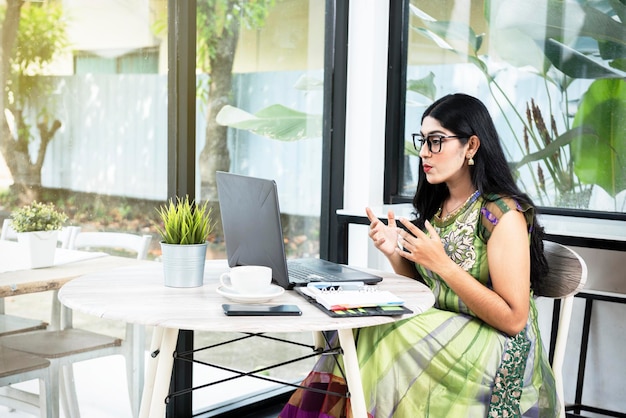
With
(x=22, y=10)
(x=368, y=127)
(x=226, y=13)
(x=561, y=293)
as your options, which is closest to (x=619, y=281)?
(x=561, y=293)

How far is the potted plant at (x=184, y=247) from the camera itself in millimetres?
1712

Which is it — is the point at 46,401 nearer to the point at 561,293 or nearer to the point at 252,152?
the point at 252,152

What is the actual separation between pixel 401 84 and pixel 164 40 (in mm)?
1300

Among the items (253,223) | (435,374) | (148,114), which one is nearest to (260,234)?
(253,223)

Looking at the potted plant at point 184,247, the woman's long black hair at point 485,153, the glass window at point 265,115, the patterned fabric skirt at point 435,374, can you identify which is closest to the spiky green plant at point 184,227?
the potted plant at point 184,247

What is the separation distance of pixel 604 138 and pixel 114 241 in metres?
1.82

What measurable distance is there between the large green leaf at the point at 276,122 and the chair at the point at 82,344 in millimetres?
596

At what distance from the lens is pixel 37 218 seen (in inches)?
83.9

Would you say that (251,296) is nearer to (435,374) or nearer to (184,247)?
(184,247)

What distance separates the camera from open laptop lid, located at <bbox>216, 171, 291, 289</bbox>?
5.48 ft

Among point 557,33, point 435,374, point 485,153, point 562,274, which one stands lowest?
point 435,374

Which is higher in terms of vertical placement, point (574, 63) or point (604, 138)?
point (574, 63)

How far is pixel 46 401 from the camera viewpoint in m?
2.08

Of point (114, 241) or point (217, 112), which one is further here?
point (217, 112)
